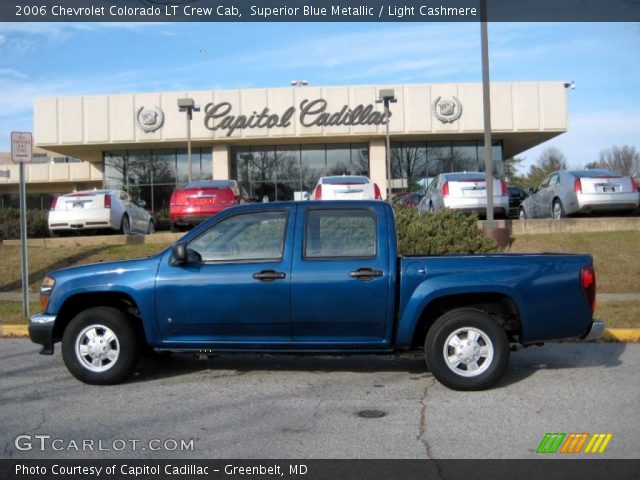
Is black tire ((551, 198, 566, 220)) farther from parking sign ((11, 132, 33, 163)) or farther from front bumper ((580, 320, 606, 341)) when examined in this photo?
parking sign ((11, 132, 33, 163))

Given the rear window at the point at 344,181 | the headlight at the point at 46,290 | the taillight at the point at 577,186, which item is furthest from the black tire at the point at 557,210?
the headlight at the point at 46,290

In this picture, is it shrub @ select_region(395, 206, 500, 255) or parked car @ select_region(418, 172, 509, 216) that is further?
parked car @ select_region(418, 172, 509, 216)

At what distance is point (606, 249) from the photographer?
13992 mm

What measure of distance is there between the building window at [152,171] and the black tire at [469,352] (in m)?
28.7

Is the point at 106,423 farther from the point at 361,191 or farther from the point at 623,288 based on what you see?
the point at 361,191

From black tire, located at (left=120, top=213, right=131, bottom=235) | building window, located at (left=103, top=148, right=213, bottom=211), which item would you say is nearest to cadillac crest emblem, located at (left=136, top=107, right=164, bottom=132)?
building window, located at (left=103, top=148, right=213, bottom=211)

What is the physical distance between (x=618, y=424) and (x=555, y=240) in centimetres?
986

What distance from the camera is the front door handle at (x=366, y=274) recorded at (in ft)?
20.6

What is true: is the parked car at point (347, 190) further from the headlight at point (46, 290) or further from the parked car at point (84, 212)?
the headlight at point (46, 290)

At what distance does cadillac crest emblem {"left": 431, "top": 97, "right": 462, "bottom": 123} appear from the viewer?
1235 inches

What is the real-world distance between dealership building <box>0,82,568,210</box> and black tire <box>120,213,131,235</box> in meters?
13.3

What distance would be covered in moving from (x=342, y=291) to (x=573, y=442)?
2323mm
